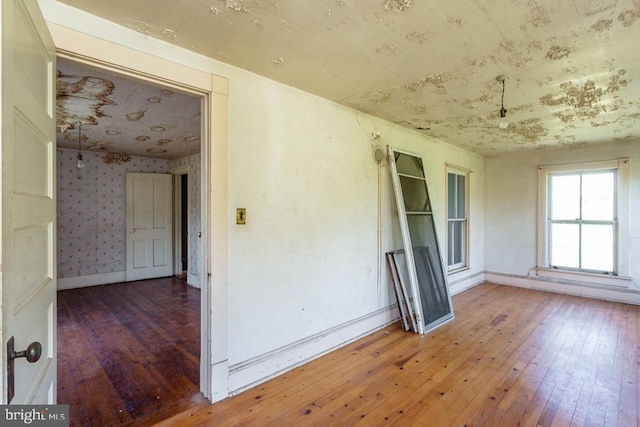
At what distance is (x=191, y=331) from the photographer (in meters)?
3.43

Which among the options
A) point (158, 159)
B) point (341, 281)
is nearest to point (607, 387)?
point (341, 281)

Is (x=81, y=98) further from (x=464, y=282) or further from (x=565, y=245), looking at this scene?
(x=565, y=245)

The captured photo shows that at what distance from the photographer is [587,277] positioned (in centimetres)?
477

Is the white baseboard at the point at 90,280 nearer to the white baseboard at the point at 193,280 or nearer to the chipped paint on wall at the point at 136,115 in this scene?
the white baseboard at the point at 193,280

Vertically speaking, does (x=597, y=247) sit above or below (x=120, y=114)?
below

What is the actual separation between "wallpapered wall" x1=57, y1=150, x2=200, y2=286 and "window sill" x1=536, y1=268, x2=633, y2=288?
5.87 metres

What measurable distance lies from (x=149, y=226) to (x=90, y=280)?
1284 millimetres

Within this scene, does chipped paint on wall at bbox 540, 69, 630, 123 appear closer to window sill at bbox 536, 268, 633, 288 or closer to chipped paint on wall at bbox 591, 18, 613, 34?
chipped paint on wall at bbox 591, 18, 613, 34

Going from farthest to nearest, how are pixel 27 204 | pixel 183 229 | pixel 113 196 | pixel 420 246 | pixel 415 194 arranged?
pixel 183 229
pixel 113 196
pixel 415 194
pixel 420 246
pixel 27 204

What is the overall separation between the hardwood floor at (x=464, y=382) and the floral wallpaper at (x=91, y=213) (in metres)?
4.64

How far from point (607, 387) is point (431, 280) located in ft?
5.47

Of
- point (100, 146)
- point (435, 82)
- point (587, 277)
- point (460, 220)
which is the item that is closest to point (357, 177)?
point (435, 82)

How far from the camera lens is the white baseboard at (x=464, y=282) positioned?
15.8ft

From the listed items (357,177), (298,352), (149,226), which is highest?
(357,177)
